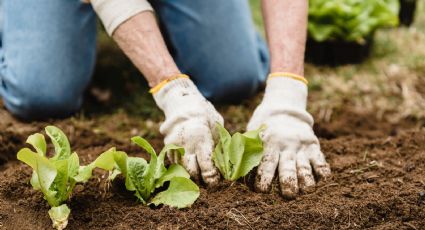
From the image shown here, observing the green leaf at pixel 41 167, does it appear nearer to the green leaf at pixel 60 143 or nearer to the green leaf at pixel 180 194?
the green leaf at pixel 60 143

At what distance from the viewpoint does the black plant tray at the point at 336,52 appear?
3334 mm

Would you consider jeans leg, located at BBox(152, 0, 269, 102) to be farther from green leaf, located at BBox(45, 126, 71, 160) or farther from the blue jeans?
green leaf, located at BBox(45, 126, 71, 160)

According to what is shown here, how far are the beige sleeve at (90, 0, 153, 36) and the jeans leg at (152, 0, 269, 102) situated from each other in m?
0.67

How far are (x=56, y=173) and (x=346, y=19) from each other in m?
2.25

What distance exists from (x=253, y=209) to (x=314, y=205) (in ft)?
0.61

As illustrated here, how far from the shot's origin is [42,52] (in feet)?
8.16

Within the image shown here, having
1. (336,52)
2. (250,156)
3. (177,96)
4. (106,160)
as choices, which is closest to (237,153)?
(250,156)

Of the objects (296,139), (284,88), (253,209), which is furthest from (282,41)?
(253,209)

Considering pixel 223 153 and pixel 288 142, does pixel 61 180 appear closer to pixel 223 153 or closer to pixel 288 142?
pixel 223 153

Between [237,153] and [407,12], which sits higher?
[237,153]

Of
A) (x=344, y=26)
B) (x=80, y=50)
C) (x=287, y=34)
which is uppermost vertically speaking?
(x=287, y=34)

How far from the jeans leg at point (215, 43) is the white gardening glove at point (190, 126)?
816mm

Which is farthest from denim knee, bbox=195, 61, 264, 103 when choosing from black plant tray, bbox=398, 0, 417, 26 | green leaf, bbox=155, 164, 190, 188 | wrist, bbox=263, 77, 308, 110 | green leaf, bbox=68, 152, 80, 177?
black plant tray, bbox=398, 0, 417, 26

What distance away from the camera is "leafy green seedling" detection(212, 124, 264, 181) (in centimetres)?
174
